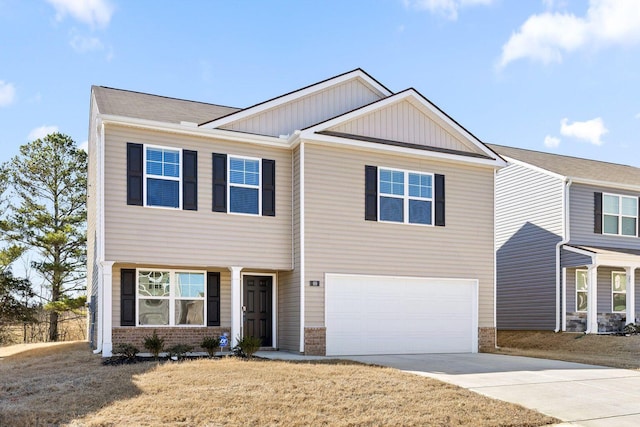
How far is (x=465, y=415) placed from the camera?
9.05 m

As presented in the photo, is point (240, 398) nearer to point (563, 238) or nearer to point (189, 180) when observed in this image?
point (189, 180)

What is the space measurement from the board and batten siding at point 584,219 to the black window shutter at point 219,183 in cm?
1219

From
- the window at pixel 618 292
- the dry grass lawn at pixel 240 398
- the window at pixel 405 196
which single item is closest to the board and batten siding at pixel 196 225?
the window at pixel 405 196

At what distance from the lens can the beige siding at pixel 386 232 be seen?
1565 cm

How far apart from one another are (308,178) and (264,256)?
88.3 inches

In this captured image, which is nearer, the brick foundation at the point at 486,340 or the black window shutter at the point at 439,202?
the black window shutter at the point at 439,202

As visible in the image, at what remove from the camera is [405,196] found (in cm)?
1686

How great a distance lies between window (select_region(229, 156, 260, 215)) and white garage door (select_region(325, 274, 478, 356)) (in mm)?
2664

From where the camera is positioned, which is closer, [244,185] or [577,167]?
[244,185]

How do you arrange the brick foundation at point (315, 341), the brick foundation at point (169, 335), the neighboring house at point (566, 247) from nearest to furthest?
the brick foundation at point (169, 335) → the brick foundation at point (315, 341) → the neighboring house at point (566, 247)

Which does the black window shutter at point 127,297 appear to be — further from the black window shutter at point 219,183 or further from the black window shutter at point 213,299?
the black window shutter at point 219,183

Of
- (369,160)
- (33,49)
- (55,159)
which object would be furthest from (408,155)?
(55,159)

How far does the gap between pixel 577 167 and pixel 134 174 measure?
1638cm

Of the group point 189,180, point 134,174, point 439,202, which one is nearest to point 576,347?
point 439,202
